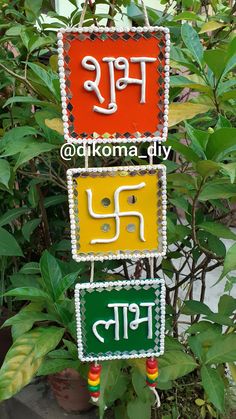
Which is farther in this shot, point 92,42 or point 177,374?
point 177,374

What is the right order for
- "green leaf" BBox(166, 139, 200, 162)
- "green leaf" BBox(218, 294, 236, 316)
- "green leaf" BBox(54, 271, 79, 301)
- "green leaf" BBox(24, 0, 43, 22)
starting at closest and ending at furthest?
1. "green leaf" BBox(166, 139, 200, 162)
2. "green leaf" BBox(54, 271, 79, 301)
3. "green leaf" BBox(218, 294, 236, 316)
4. "green leaf" BBox(24, 0, 43, 22)

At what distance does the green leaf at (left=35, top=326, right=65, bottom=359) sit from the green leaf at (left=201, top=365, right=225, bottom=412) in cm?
28

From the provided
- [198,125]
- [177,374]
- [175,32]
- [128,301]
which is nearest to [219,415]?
[177,374]

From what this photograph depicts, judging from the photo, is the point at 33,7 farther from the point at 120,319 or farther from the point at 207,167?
the point at 120,319

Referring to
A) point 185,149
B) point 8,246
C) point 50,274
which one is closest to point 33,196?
point 8,246

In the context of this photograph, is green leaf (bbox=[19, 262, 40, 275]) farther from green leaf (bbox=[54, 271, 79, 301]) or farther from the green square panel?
the green square panel

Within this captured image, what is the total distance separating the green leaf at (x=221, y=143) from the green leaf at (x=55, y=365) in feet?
1.56

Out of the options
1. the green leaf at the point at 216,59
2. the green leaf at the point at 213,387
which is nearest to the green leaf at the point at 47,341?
the green leaf at the point at 213,387

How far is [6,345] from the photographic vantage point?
122cm

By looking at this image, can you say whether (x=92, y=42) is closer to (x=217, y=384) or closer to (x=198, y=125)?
(x=198, y=125)

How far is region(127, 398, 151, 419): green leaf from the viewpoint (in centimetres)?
82

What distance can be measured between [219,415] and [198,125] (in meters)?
0.73

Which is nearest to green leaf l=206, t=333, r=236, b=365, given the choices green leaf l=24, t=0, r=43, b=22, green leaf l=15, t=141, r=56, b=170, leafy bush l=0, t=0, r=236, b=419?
leafy bush l=0, t=0, r=236, b=419

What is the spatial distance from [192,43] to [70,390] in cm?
82
